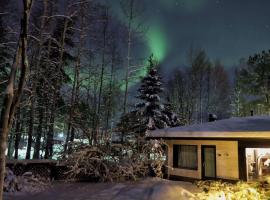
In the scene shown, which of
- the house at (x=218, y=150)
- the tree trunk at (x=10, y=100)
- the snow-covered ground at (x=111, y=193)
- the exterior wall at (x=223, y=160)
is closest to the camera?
the tree trunk at (x=10, y=100)

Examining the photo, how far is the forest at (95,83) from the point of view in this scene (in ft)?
39.9


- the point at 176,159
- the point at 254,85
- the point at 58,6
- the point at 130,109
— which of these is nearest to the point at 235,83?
the point at 254,85

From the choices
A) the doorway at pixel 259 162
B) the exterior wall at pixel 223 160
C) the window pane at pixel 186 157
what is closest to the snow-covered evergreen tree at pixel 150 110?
the window pane at pixel 186 157

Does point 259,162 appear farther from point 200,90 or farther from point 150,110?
point 200,90

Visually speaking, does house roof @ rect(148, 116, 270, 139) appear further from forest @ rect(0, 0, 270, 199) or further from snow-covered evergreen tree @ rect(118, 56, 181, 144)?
snow-covered evergreen tree @ rect(118, 56, 181, 144)

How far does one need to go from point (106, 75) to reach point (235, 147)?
33.6 ft

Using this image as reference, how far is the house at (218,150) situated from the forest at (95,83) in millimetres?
1640

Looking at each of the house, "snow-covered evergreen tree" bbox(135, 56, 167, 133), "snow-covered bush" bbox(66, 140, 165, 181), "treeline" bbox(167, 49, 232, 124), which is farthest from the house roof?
"treeline" bbox(167, 49, 232, 124)

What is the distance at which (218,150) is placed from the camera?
12.0 meters

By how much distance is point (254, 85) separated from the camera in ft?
82.4

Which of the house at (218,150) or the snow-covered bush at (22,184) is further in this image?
the house at (218,150)

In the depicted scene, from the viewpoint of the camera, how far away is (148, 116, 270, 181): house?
1094 cm

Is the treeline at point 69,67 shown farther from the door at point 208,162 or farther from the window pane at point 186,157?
the door at point 208,162

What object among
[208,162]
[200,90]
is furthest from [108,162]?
[200,90]
